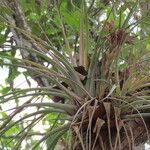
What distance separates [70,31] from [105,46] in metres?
0.49

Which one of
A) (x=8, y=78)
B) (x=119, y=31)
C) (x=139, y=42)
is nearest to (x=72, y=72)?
(x=119, y=31)

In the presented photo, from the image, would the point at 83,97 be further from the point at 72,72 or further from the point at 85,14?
the point at 85,14

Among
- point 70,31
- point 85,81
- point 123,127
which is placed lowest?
point 123,127

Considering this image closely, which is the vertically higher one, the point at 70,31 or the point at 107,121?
the point at 70,31

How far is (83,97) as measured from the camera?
102 centimetres

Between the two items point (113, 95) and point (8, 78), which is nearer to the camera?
point (113, 95)

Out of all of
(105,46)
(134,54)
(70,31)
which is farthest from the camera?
(70,31)

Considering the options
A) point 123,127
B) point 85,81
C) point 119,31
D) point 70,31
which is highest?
point 70,31

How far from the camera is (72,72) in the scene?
1060 mm

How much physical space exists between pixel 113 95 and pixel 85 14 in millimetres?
280

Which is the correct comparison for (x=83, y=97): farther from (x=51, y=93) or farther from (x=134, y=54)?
(x=134, y=54)

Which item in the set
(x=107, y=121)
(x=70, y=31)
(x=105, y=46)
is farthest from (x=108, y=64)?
(x=70, y=31)

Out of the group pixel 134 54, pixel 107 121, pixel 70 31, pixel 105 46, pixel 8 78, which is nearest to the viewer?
pixel 107 121

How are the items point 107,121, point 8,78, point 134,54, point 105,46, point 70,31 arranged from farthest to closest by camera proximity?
point 8,78 → point 70,31 → point 134,54 → point 105,46 → point 107,121
